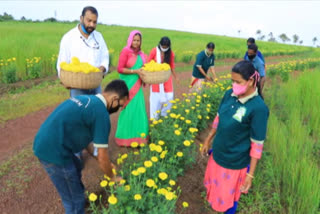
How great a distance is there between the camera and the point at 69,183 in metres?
1.84

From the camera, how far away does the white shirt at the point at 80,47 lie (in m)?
2.71

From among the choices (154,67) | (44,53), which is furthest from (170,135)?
(44,53)

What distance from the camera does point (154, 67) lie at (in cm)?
305

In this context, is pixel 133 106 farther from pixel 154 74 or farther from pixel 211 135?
pixel 211 135

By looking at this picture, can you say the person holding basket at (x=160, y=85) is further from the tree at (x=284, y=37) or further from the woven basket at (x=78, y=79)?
the tree at (x=284, y=37)

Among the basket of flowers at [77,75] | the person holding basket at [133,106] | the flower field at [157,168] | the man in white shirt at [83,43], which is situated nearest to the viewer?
the flower field at [157,168]

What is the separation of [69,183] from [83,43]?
1691mm

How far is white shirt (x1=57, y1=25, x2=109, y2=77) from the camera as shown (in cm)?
271

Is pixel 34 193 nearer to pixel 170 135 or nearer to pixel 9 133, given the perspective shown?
pixel 170 135

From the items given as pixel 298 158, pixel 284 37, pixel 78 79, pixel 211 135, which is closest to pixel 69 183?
pixel 78 79

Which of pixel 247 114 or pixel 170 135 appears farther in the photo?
pixel 170 135

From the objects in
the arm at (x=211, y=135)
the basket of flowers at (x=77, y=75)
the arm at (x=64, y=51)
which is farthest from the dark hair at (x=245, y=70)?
the arm at (x=64, y=51)

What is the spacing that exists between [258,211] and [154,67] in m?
2.14

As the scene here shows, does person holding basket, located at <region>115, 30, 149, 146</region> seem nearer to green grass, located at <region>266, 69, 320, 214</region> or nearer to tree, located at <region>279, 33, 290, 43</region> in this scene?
green grass, located at <region>266, 69, 320, 214</region>
